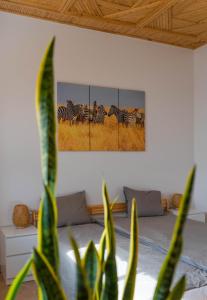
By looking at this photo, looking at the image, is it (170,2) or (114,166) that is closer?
(170,2)

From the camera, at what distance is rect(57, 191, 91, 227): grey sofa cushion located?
3.18 m

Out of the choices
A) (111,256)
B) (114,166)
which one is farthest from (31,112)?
(111,256)

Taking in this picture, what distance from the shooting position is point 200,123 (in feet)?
14.1

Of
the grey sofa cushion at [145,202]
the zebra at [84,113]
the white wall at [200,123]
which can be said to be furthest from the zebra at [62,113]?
the white wall at [200,123]

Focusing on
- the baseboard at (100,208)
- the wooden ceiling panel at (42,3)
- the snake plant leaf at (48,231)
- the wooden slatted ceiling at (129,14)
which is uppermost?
the wooden ceiling panel at (42,3)

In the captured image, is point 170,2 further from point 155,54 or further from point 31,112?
point 31,112

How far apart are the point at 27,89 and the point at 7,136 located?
591 millimetres

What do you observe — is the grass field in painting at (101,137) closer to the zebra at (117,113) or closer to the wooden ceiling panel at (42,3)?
the zebra at (117,113)

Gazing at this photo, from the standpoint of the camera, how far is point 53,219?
26.3 inches

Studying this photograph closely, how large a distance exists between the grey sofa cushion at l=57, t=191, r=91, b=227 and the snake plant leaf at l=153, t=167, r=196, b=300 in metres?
2.53

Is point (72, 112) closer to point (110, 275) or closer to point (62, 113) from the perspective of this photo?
point (62, 113)

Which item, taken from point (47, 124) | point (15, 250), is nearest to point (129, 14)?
point (15, 250)

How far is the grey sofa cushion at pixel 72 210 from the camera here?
3.18m

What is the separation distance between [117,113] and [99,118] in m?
0.27
